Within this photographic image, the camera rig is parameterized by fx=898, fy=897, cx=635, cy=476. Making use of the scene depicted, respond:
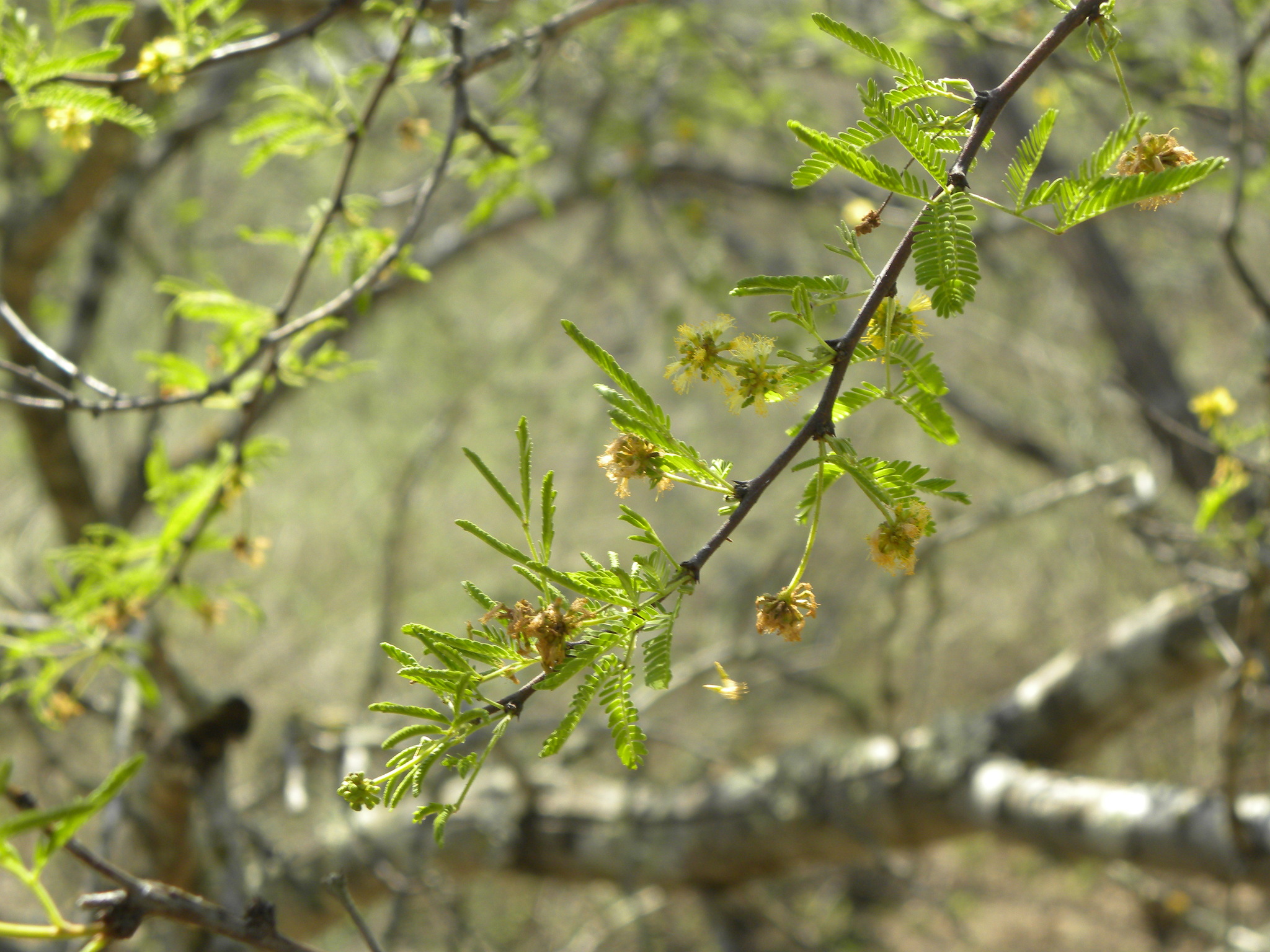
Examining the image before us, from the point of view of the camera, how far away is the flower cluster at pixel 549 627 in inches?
30.8

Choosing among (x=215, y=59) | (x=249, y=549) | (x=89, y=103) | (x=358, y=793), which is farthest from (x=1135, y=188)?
(x=249, y=549)

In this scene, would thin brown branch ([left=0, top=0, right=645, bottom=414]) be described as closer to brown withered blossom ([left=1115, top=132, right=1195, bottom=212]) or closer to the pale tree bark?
brown withered blossom ([left=1115, top=132, right=1195, bottom=212])

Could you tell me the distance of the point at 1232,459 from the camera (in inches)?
68.6

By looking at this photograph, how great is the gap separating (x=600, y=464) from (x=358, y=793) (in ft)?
1.21

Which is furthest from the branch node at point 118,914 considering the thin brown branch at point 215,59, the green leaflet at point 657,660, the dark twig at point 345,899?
the thin brown branch at point 215,59

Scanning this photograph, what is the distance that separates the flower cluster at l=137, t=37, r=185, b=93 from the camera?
129 centimetres

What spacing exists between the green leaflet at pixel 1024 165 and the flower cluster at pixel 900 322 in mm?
115

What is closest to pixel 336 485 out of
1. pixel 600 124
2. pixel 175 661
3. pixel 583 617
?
pixel 600 124

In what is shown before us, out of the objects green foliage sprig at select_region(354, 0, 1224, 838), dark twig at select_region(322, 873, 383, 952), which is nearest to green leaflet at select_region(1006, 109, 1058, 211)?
green foliage sprig at select_region(354, 0, 1224, 838)

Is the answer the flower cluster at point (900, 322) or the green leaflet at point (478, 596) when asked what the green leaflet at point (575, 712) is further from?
the flower cluster at point (900, 322)

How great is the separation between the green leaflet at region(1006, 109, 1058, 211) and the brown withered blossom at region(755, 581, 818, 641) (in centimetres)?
40

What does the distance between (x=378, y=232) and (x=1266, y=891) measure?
2555 mm

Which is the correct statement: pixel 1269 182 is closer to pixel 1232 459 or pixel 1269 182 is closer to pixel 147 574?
pixel 1232 459

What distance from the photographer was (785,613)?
2.78ft
